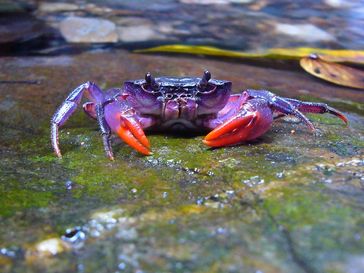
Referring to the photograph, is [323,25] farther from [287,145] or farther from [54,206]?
[54,206]

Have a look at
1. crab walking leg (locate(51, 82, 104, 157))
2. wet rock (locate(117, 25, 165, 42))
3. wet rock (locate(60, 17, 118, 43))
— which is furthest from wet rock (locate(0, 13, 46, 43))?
crab walking leg (locate(51, 82, 104, 157))

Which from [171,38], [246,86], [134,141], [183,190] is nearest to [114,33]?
[171,38]

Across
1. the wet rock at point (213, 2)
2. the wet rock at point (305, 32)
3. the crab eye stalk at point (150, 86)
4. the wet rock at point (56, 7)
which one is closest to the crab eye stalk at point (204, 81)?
the crab eye stalk at point (150, 86)

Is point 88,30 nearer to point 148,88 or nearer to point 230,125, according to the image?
point 148,88

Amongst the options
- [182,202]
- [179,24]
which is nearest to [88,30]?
[179,24]

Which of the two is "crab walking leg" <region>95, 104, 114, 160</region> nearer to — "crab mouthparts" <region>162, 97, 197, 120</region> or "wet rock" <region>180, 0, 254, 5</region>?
"crab mouthparts" <region>162, 97, 197, 120</region>

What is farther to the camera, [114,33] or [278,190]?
[114,33]
